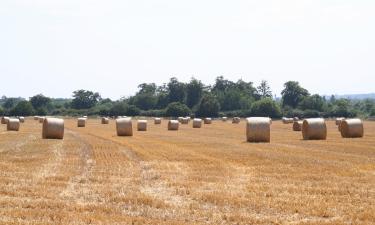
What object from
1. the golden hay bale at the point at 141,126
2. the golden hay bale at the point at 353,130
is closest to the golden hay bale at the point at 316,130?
the golden hay bale at the point at 353,130

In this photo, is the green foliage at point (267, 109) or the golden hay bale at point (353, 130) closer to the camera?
the golden hay bale at point (353, 130)

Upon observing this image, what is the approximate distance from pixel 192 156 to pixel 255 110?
108569mm

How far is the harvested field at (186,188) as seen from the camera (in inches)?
439

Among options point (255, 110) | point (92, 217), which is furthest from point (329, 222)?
point (255, 110)

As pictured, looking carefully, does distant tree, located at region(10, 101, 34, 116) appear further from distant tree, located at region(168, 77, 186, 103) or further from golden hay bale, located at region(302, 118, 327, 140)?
golden hay bale, located at region(302, 118, 327, 140)

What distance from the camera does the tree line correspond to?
4998 inches

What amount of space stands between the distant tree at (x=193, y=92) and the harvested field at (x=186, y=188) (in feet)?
474

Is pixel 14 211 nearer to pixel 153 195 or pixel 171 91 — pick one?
pixel 153 195

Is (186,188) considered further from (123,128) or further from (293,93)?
(293,93)

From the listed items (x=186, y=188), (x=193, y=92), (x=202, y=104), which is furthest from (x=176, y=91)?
(x=186, y=188)

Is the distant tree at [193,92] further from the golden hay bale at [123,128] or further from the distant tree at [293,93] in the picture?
the golden hay bale at [123,128]

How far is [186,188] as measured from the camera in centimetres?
1432

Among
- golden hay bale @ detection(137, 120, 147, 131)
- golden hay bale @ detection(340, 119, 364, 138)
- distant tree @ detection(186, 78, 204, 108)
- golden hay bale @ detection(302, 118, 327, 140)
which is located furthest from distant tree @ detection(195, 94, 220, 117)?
golden hay bale @ detection(302, 118, 327, 140)

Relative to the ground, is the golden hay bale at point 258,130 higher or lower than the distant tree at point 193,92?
lower
